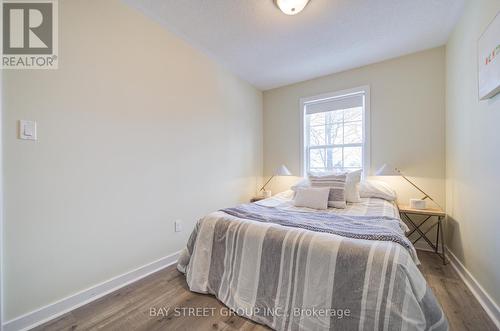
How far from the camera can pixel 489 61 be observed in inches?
54.1

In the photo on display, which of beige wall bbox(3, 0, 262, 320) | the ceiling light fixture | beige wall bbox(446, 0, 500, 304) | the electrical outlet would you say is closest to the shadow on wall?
beige wall bbox(446, 0, 500, 304)

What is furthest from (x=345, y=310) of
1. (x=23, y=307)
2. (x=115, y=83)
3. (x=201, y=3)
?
(x=201, y=3)

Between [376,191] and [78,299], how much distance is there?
120 inches

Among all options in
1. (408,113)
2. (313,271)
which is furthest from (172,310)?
(408,113)

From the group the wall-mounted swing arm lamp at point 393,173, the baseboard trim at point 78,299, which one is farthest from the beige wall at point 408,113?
the baseboard trim at point 78,299

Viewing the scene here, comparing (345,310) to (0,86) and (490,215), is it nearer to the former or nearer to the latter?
(490,215)

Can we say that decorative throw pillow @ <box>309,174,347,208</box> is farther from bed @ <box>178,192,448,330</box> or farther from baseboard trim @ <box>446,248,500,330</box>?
baseboard trim @ <box>446,248,500,330</box>

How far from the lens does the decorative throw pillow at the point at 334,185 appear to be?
2154mm

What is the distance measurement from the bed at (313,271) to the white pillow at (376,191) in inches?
28.8

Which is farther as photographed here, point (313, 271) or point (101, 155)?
point (101, 155)

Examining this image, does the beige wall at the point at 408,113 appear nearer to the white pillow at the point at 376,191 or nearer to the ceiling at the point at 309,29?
the ceiling at the point at 309,29

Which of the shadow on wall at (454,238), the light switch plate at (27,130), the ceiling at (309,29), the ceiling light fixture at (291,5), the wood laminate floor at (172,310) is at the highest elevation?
the ceiling at (309,29)

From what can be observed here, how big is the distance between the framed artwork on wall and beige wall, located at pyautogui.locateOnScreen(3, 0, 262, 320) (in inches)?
99.5

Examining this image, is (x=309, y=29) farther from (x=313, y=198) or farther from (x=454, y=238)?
(x=454, y=238)
